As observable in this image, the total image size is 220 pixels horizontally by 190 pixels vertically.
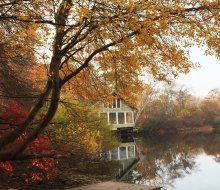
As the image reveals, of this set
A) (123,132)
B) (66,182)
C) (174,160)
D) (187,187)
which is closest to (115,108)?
(123,132)

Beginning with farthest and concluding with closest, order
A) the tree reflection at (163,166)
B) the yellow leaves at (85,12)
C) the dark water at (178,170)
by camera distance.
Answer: the tree reflection at (163,166), the dark water at (178,170), the yellow leaves at (85,12)

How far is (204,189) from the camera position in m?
15.6

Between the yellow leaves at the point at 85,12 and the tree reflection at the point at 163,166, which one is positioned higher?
the yellow leaves at the point at 85,12

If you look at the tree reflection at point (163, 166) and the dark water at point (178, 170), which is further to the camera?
the tree reflection at point (163, 166)

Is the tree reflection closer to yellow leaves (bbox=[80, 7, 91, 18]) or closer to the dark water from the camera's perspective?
the dark water

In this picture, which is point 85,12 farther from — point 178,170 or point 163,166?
point 163,166

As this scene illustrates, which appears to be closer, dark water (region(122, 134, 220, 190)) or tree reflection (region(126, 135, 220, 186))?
dark water (region(122, 134, 220, 190))

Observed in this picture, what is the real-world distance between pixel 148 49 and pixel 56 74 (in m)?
2.11

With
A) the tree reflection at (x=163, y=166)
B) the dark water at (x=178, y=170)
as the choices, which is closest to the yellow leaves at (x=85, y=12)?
the dark water at (x=178, y=170)

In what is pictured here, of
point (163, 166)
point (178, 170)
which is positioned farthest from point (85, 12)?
point (163, 166)

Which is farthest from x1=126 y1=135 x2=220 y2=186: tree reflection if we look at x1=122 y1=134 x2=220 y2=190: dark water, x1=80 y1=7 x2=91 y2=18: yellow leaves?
x1=80 y1=7 x2=91 y2=18: yellow leaves

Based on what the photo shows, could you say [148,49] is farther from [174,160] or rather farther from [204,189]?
[174,160]

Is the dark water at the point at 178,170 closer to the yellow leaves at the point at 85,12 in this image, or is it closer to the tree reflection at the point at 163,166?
the tree reflection at the point at 163,166

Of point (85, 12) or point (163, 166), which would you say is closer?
point (85, 12)
